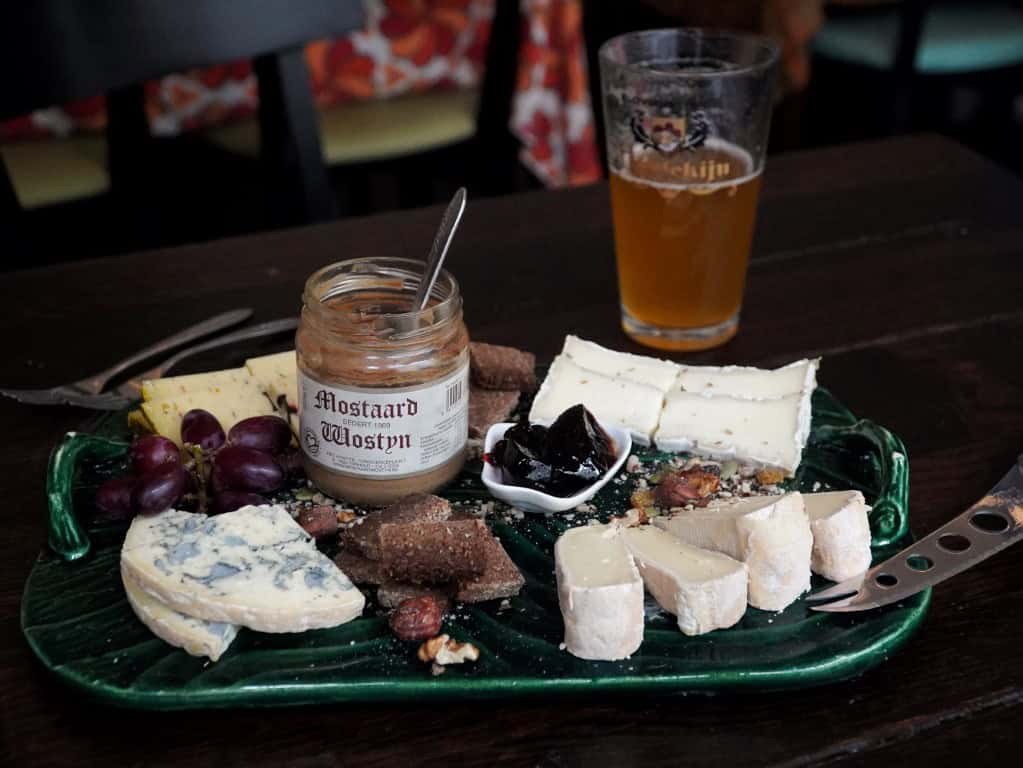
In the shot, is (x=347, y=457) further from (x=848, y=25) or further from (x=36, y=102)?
(x=848, y=25)

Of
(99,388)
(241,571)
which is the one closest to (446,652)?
(241,571)

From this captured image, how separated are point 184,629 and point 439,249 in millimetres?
379

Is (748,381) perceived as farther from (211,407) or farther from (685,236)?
(211,407)

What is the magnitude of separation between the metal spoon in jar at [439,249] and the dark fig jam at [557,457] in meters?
0.14

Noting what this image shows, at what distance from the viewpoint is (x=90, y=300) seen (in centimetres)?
143

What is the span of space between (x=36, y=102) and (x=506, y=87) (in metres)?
1.07

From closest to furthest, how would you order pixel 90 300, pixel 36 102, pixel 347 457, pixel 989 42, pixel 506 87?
pixel 347 457, pixel 90 300, pixel 36 102, pixel 506 87, pixel 989 42

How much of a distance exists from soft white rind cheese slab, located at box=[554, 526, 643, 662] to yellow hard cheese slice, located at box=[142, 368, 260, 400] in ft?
1.41

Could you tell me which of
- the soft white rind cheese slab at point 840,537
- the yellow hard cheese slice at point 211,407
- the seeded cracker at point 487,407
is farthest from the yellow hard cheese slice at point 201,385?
the soft white rind cheese slab at point 840,537

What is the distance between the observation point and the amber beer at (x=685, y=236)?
1.25 metres

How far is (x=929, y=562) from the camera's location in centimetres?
92

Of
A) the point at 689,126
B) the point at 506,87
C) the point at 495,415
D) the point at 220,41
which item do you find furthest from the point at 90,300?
the point at 506,87

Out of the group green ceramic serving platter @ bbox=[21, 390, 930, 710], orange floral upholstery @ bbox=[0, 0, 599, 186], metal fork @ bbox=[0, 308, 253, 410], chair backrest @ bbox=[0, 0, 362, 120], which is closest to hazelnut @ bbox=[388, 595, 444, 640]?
green ceramic serving platter @ bbox=[21, 390, 930, 710]

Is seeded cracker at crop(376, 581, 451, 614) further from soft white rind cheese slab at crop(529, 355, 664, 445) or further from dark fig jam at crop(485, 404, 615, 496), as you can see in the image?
soft white rind cheese slab at crop(529, 355, 664, 445)
